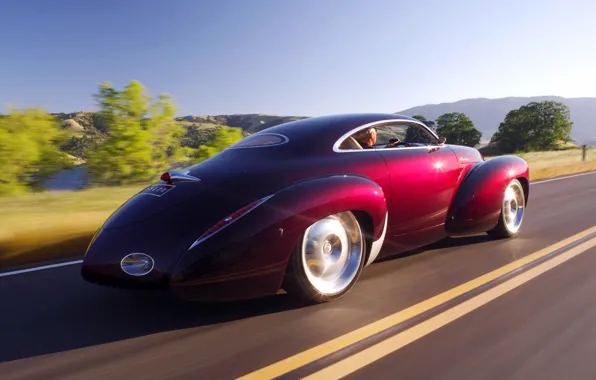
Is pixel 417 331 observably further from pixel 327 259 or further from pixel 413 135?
pixel 413 135

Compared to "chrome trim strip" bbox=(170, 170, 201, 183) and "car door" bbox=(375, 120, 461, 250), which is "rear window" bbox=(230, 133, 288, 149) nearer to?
"chrome trim strip" bbox=(170, 170, 201, 183)

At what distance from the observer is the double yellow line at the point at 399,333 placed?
2.47m

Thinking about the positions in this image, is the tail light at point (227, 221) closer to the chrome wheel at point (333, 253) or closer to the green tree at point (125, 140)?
the chrome wheel at point (333, 253)

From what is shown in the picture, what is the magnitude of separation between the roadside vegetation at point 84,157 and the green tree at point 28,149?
0.05ft

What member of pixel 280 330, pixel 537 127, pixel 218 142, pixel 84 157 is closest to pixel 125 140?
pixel 84 157

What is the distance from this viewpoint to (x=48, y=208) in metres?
6.96

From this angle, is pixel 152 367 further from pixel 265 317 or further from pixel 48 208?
pixel 48 208

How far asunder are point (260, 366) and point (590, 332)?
2029 millimetres

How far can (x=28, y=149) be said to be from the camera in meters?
8.88

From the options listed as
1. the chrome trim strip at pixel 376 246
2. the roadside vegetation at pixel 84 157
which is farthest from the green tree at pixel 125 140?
the chrome trim strip at pixel 376 246

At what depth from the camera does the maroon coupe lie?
293 centimetres

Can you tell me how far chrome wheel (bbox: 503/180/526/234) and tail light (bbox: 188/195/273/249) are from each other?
129 inches

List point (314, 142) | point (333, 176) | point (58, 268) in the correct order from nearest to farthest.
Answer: point (333, 176) < point (314, 142) < point (58, 268)

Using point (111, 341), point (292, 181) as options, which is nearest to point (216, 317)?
point (111, 341)
